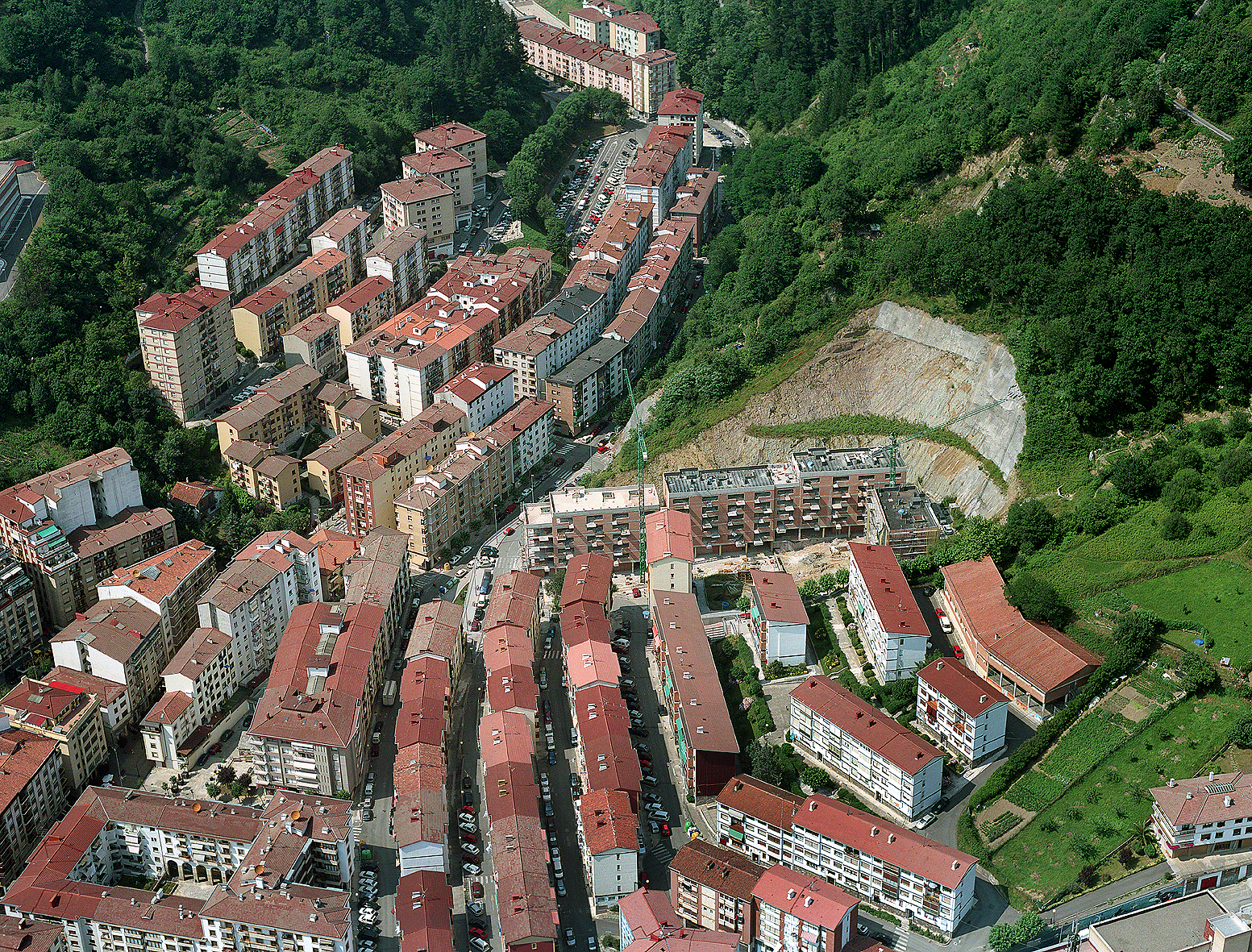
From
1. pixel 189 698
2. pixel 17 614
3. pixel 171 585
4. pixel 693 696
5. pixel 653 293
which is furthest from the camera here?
pixel 653 293

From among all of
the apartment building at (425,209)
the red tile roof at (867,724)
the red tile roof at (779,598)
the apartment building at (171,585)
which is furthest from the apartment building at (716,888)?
the apartment building at (425,209)

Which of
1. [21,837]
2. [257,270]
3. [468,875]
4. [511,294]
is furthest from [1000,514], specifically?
[257,270]

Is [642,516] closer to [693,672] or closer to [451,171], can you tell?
[693,672]

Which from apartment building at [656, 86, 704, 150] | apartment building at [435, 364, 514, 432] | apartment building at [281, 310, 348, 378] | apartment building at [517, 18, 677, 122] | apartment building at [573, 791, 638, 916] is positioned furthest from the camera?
apartment building at [517, 18, 677, 122]

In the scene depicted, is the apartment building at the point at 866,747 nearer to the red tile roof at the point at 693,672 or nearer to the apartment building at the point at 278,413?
the red tile roof at the point at 693,672

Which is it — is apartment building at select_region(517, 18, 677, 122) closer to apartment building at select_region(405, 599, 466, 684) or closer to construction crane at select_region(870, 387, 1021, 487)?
construction crane at select_region(870, 387, 1021, 487)

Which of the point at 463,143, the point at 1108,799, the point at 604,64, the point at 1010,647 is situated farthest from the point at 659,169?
the point at 1108,799

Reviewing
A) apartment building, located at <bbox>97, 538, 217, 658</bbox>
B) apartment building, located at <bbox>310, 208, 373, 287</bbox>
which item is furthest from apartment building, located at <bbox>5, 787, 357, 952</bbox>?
apartment building, located at <bbox>310, 208, 373, 287</bbox>
